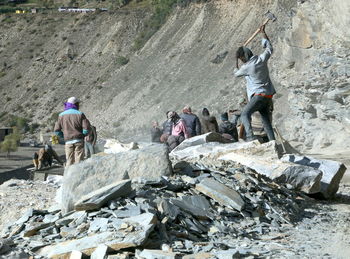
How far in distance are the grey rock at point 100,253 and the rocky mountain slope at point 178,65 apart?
15641 millimetres

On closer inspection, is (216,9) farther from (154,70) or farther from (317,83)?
(317,83)

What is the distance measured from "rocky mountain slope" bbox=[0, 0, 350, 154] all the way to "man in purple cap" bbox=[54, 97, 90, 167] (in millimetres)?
11314

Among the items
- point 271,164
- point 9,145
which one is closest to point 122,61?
point 9,145

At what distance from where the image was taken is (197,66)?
55.6m

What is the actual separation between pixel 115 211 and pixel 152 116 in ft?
150

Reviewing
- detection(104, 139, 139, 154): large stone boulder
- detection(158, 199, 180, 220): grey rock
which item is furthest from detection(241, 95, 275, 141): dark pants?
detection(158, 199, 180, 220): grey rock

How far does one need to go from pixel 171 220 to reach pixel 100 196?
685mm

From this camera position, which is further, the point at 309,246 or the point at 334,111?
the point at 334,111

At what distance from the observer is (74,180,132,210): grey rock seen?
6492 millimetres

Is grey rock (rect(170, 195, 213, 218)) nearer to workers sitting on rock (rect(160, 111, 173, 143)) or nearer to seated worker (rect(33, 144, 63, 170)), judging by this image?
workers sitting on rock (rect(160, 111, 173, 143))

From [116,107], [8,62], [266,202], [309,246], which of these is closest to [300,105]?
[266,202]

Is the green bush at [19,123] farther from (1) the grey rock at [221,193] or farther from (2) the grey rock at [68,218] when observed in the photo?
(2) the grey rock at [68,218]

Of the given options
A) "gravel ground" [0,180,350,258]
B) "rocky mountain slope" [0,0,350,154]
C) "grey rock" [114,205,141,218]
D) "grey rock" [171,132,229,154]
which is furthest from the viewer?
"rocky mountain slope" [0,0,350,154]

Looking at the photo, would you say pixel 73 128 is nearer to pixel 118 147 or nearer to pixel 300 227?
pixel 118 147
